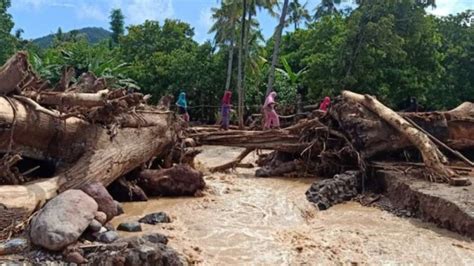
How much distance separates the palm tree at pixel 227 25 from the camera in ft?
80.1

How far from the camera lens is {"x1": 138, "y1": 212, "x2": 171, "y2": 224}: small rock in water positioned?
666 centimetres

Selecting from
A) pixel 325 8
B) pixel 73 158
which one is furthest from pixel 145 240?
pixel 325 8

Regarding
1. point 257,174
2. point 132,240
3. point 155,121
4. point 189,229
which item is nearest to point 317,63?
point 257,174

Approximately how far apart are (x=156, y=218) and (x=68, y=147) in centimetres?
176

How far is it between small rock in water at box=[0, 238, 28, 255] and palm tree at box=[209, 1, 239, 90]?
19198 mm

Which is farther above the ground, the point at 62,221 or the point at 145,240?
the point at 62,221

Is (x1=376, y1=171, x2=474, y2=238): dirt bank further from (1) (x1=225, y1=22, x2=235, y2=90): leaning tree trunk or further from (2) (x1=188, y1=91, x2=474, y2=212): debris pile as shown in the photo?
(1) (x1=225, y1=22, x2=235, y2=90): leaning tree trunk

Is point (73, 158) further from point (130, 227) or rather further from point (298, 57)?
point (298, 57)

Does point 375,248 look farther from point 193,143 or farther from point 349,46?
point 349,46

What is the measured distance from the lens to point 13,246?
16.6 feet

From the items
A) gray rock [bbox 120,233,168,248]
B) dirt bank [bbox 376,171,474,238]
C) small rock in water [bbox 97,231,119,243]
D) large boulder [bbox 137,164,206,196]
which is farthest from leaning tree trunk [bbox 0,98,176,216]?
dirt bank [bbox 376,171,474,238]

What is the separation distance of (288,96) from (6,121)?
1947 centimetres

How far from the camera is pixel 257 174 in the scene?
11391 mm

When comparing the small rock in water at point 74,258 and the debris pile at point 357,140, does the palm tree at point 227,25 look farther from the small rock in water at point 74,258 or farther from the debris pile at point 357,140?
the small rock in water at point 74,258
